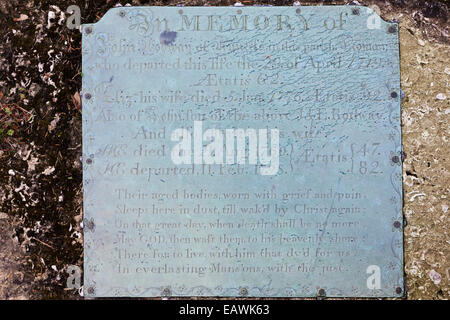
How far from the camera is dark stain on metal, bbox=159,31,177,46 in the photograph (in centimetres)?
295

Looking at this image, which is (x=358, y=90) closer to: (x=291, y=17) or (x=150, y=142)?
(x=291, y=17)

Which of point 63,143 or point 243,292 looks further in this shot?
point 63,143

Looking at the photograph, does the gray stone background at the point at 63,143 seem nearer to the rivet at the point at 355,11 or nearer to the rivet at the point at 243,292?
the rivet at the point at 355,11

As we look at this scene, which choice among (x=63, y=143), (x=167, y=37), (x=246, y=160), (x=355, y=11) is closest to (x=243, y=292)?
(x=246, y=160)

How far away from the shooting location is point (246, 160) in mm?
2918

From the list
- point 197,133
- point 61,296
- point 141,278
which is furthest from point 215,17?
point 61,296

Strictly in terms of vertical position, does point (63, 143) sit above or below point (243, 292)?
above

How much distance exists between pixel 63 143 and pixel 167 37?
1.07 metres

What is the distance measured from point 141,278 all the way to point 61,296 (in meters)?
0.60

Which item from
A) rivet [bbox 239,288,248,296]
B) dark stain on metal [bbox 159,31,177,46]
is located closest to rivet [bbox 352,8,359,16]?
dark stain on metal [bbox 159,31,177,46]

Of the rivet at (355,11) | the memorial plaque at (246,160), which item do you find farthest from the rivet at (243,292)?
the rivet at (355,11)

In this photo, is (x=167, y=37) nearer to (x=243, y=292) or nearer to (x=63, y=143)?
(x=63, y=143)

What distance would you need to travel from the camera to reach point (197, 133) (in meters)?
2.92

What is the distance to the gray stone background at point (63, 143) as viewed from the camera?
2.95 metres
